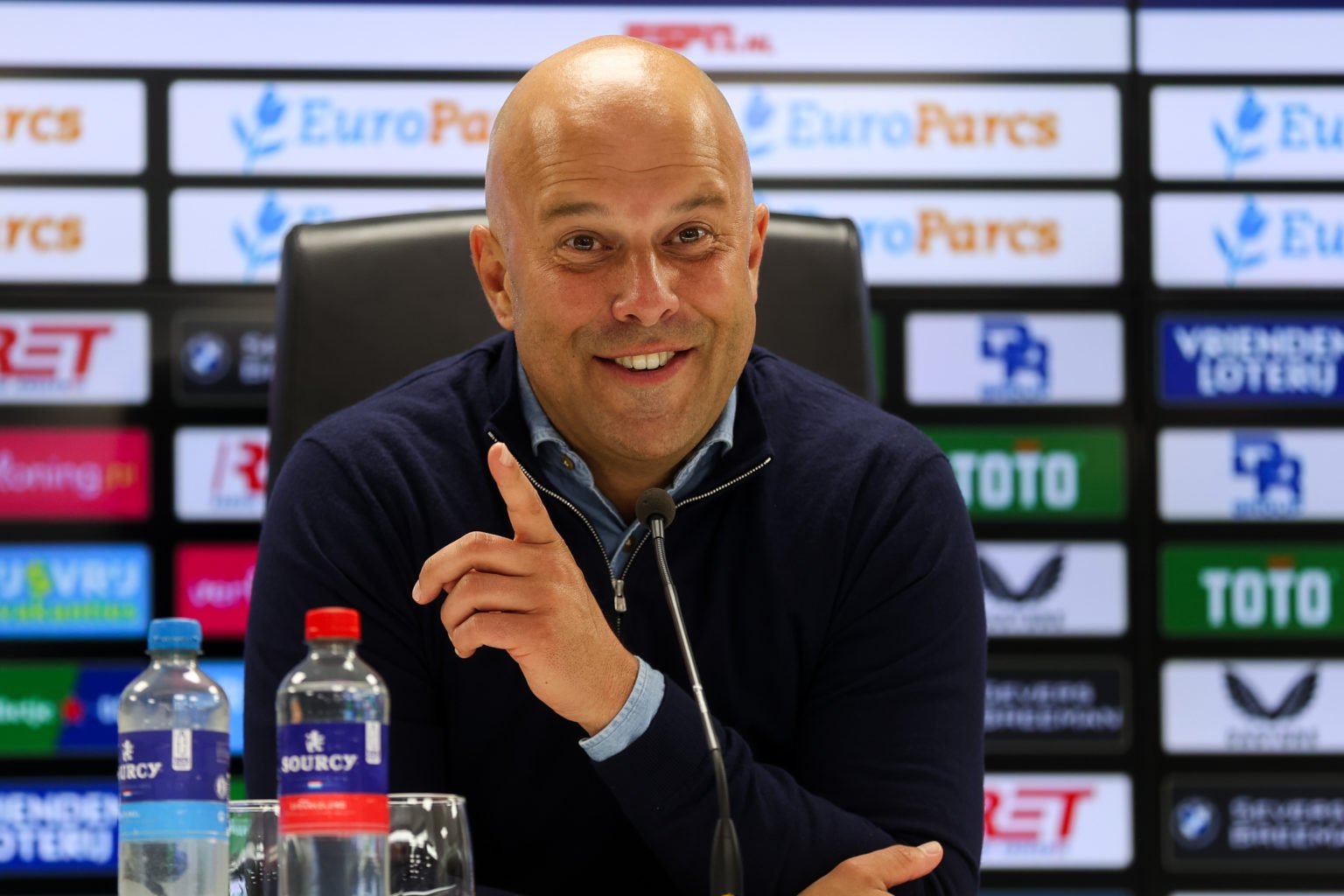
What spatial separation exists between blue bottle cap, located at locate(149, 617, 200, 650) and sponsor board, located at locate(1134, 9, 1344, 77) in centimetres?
277

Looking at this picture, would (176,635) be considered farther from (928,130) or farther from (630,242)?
(928,130)

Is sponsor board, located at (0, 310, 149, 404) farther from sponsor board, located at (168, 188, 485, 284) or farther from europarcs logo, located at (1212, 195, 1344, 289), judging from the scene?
Answer: europarcs logo, located at (1212, 195, 1344, 289)

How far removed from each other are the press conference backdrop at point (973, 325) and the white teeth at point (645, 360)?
1669mm

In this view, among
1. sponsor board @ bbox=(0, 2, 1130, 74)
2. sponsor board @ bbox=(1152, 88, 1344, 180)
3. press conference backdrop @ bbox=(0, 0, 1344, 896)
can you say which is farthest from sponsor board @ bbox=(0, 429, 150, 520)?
sponsor board @ bbox=(1152, 88, 1344, 180)

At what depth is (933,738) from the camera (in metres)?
1.55

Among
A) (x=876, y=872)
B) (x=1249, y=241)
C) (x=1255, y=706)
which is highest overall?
(x=1249, y=241)

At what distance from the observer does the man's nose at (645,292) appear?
1.59m

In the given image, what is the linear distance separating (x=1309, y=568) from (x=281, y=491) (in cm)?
236

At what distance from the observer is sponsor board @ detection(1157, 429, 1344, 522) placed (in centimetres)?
327

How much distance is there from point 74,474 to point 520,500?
2.22m

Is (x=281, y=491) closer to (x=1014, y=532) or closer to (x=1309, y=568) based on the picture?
(x=1014, y=532)

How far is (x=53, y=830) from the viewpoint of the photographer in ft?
10.2

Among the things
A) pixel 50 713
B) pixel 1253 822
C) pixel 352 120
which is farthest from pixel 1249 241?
pixel 50 713

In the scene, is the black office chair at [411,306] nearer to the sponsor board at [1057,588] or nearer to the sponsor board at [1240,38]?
the sponsor board at [1057,588]
